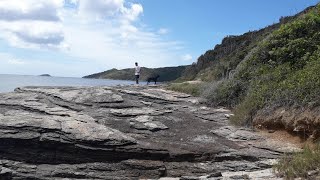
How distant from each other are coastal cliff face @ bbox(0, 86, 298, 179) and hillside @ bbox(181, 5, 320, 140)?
2.85 feet

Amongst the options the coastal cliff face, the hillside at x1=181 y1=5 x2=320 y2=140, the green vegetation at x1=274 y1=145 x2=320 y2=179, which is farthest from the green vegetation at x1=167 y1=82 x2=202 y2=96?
the green vegetation at x1=274 y1=145 x2=320 y2=179

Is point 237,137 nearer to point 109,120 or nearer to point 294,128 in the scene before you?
point 294,128

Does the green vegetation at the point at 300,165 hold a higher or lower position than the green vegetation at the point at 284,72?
lower

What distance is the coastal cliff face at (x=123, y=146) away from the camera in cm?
1166

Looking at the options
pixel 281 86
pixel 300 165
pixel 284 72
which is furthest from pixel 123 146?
pixel 284 72

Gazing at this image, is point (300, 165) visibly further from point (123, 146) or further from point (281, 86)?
point (281, 86)

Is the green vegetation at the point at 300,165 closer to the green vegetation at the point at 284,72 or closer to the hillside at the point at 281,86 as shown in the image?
the hillside at the point at 281,86

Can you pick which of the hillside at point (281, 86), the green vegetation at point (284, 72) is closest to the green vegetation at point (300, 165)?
the hillside at point (281, 86)

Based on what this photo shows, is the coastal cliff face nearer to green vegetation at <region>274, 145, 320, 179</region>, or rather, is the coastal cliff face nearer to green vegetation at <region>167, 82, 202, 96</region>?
green vegetation at <region>274, 145, 320, 179</region>

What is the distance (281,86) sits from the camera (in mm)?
14781

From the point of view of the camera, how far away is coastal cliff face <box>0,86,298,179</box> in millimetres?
11664

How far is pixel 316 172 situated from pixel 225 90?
971 centimetres

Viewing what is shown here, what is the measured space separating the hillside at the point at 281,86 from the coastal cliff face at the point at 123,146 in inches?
34.2

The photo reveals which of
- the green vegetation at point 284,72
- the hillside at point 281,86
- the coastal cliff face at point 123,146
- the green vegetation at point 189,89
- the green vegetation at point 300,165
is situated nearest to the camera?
the green vegetation at point 300,165
